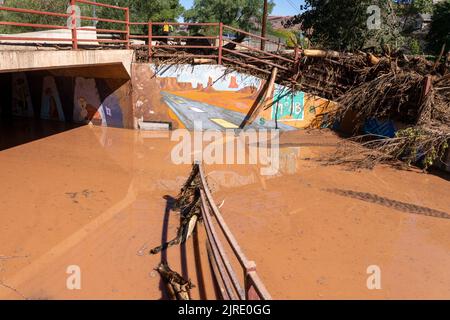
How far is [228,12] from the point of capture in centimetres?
4100

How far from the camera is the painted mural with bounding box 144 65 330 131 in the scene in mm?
13164

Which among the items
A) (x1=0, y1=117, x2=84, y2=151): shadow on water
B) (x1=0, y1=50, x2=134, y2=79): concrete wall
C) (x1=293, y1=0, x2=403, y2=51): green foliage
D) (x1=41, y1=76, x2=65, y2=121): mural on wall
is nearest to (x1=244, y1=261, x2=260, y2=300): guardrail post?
(x1=0, y1=50, x2=134, y2=79): concrete wall

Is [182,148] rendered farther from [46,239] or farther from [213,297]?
[213,297]

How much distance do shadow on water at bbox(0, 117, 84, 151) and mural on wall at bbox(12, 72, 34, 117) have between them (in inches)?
15.5

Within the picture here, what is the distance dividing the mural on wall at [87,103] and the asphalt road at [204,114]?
102 inches

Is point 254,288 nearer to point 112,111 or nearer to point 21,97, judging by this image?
point 112,111

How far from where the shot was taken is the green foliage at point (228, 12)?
132 feet

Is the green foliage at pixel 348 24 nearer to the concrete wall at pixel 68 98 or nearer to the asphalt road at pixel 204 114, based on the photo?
the asphalt road at pixel 204 114

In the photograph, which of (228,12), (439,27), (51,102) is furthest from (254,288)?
(228,12)

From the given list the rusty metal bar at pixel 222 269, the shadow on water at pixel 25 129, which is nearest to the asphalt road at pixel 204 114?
the shadow on water at pixel 25 129

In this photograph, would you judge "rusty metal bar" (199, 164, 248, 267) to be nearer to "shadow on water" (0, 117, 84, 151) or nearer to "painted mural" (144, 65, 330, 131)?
"painted mural" (144, 65, 330, 131)
